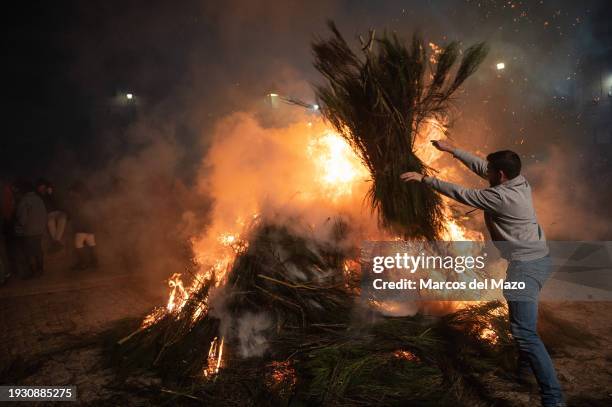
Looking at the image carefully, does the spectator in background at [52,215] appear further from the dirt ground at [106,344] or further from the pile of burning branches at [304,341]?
the pile of burning branches at [304,341]

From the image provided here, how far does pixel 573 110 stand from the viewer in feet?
80.1

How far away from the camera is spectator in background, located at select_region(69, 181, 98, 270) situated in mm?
6750

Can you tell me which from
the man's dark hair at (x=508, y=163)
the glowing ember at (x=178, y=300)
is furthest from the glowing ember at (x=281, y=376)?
the man's dark hair at (x=508, y=163)

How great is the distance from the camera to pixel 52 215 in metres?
7.45

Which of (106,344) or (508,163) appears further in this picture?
(106,344)

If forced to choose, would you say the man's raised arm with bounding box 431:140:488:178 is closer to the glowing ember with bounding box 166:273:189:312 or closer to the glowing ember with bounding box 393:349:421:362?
the glowing ember with bounding box 393:349:421:362

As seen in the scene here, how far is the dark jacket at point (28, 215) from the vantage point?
6.07m

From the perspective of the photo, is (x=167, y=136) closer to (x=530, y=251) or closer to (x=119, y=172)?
(x=119, y=172)

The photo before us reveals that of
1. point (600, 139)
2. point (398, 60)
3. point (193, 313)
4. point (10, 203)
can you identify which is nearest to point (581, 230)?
point (398, 60)

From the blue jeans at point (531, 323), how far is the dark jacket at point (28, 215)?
7.21 meters

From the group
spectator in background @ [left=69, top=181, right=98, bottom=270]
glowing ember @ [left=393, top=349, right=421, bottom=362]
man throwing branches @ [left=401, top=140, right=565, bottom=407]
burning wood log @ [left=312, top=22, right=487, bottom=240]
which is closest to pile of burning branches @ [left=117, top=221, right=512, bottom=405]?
glowing ember @ [left=393, top=349, right=421, bottom=362]

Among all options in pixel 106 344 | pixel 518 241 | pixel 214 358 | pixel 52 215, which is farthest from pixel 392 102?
pixel 52 215

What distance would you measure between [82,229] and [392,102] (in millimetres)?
6302

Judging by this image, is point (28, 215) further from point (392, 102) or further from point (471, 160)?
point (471, 160)
